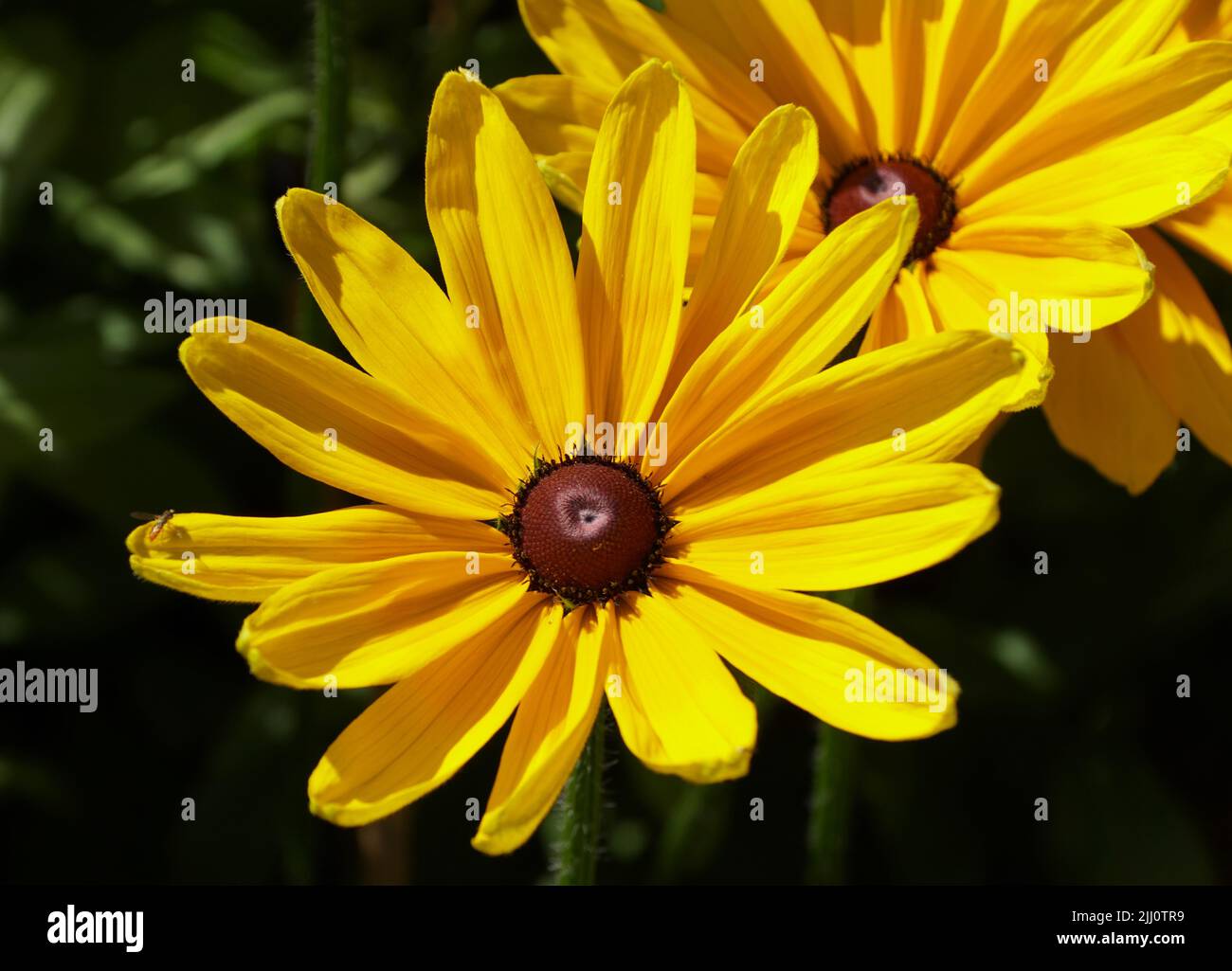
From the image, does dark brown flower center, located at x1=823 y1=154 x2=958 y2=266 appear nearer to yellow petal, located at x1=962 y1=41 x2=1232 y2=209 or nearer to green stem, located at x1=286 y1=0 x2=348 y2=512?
yellow petal, located at x1=962 y1=41 x2=1232 y2=209

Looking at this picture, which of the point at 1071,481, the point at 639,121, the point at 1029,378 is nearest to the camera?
the point at 1029,378

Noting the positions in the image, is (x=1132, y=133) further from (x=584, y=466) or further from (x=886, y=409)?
(x=584, y=466)

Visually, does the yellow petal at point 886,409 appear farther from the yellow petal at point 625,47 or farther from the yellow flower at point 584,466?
the yellow petal at point 625,47

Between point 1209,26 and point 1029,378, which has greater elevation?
point 1209,26
